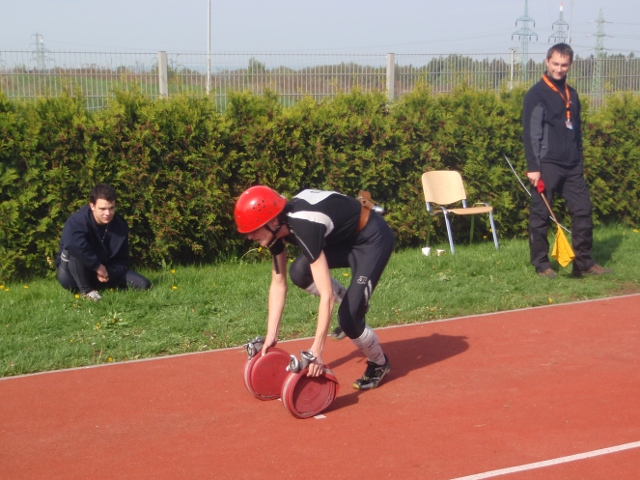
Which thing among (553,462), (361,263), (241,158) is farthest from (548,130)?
(553,462)

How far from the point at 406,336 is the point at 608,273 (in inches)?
133

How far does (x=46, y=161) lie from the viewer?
954cm

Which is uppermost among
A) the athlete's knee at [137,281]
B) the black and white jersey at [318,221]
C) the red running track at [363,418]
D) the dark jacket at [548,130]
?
the dark jacket at [548,130]

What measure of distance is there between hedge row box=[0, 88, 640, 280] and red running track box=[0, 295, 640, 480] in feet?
10.5

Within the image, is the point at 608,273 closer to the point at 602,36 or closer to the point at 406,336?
the point at 406,336

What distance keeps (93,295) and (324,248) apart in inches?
139

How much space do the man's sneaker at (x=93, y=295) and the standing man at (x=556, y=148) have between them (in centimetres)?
505

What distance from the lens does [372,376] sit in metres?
6.39

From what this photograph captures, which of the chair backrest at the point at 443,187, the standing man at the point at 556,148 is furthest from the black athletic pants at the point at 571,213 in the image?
the chair backrest at the point at 443,187

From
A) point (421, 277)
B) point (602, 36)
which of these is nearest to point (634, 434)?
point (421, 277)

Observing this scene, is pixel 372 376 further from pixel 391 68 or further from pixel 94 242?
pixel 391 68

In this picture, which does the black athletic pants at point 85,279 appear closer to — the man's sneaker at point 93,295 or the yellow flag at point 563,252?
the man's sneaker at point 93,295

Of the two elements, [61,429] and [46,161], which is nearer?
[61,429]

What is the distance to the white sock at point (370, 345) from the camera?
6141mm
